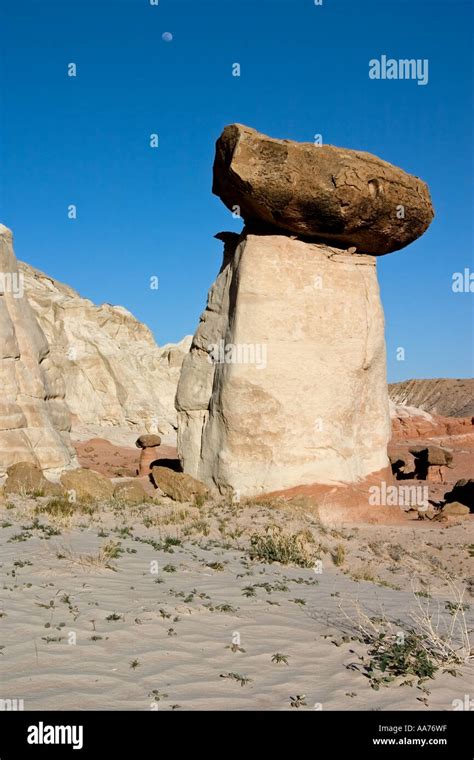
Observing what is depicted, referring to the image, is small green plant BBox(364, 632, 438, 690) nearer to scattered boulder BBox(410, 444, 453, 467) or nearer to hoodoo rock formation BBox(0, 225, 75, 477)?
hoodoo rock formation BBox(0, 225, 75, 477)

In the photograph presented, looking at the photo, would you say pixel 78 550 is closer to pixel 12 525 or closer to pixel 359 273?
pixel 12 525

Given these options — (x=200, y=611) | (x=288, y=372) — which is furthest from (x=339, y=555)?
(x=288, y=372)

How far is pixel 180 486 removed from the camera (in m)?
11.0

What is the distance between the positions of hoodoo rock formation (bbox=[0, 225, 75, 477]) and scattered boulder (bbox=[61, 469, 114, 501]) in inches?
80.7

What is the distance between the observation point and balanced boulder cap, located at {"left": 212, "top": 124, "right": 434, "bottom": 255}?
10.3m

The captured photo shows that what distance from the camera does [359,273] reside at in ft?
38.3

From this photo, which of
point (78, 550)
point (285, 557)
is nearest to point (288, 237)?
point (285, 557)

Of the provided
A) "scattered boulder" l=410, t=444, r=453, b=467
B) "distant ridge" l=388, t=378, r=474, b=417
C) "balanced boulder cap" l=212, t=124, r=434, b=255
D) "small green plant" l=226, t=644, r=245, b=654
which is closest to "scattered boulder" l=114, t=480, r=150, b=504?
"balanced boulder cap" l=212, t=124, r=434, b=255

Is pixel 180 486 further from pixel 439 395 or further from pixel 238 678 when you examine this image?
pixel 439 395

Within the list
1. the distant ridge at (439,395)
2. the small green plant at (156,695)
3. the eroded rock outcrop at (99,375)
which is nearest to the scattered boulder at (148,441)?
the eroded rock outcrop at (99,375)

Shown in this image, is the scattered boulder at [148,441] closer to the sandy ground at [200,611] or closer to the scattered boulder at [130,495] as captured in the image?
the scattered boulder at [130,495]

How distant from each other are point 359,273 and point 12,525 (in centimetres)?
695

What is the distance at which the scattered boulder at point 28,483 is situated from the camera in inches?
416

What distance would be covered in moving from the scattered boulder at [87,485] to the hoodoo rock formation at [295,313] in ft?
5.11
